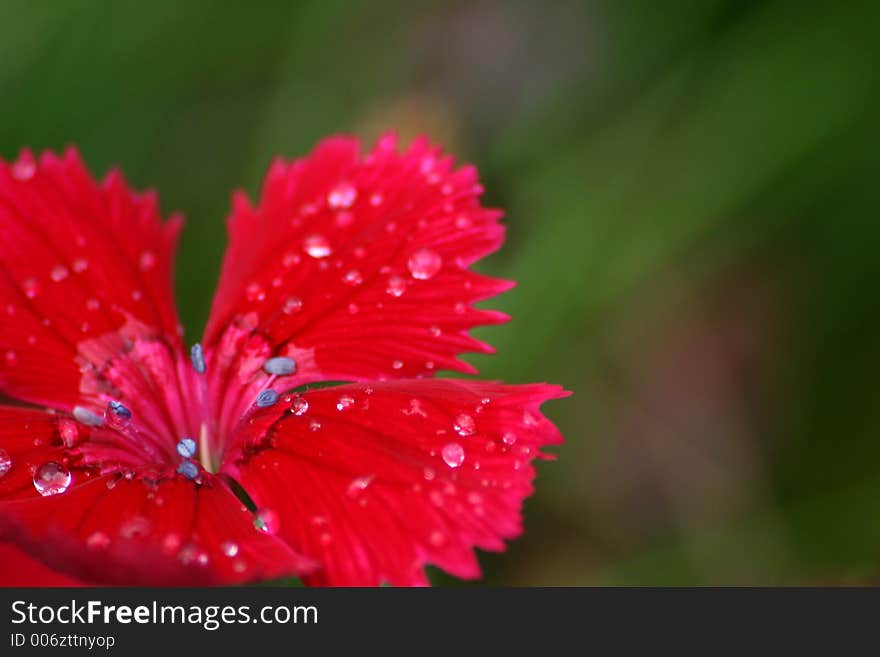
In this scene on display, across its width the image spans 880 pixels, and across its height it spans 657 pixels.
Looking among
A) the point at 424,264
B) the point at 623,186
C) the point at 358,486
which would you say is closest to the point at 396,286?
the point at 424,264

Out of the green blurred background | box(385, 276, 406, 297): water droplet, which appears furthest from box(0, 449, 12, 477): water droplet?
the green blurred background

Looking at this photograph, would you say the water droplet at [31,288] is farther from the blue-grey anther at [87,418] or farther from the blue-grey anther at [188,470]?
the blue-grey anther at [188,470]

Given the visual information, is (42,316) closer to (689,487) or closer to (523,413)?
(523,413)

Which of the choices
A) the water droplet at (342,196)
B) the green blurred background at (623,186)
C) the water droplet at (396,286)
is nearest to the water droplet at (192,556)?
the water droplet at (396,286)

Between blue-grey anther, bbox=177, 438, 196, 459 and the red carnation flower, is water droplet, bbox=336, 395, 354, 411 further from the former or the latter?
blue-grey anther, bbox=177, 438, 196, 459

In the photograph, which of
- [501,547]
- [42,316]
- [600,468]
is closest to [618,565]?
[600,468]

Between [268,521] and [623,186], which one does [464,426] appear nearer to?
[268,521]
